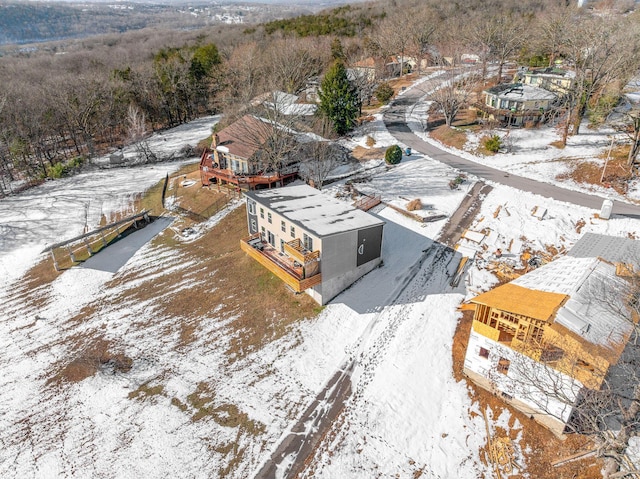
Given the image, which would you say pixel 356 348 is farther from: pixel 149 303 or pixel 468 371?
pixel 149 303

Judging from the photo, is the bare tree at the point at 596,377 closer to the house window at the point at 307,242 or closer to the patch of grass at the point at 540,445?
the patch of grass at the point at 540,445

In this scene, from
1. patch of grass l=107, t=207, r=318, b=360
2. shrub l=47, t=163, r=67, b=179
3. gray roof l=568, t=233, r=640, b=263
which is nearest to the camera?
gray roof l=568, t=233, r=640, b=263

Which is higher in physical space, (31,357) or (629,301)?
(629,301)

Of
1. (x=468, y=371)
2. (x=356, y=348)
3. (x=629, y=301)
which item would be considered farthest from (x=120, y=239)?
(x=629, y=301)

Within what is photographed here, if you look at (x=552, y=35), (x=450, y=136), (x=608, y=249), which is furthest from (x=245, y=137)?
(x=552, y=35)

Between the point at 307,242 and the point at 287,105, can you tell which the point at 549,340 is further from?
Result: the point at 287,105

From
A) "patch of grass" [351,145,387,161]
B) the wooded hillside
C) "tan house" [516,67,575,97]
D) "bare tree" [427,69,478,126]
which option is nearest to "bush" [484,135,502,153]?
"bare tree" [427,69,478,126]

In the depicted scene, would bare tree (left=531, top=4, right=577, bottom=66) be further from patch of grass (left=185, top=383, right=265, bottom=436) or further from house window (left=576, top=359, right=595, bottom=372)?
patch of grass (left=185, top=383, right=265, bottom=436)
